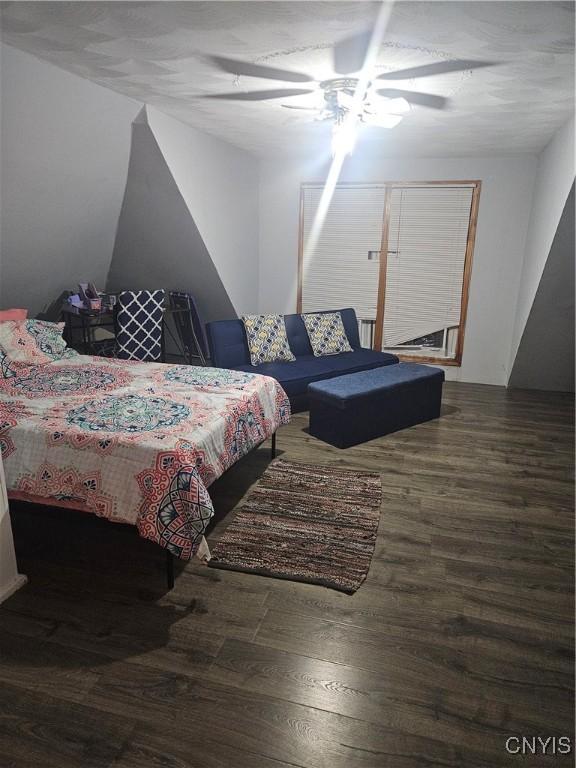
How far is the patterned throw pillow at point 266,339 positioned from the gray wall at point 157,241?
3.14 feet

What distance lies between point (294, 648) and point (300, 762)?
1.48 feet

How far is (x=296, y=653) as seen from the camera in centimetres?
197

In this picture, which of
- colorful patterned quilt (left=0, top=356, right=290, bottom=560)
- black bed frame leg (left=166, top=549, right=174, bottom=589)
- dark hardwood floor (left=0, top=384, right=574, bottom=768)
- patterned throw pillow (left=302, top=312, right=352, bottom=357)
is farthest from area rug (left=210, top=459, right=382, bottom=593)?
patterned throw pillow (left=302, top=312, right=352, bottom=357)

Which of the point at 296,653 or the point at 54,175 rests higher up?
the point at 54,175

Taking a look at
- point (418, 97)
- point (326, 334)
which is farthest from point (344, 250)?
point (418, 97)

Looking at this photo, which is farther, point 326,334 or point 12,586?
point 326,334

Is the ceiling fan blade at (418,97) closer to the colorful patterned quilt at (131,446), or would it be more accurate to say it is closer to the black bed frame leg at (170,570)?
the colorful patterned quilt at (131,446)

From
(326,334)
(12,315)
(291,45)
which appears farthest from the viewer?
(326,334)

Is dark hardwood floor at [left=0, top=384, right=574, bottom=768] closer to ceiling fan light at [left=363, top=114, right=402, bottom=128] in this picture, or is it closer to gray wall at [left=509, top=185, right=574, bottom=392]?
gray wall at [left=509, top=185, right=574, bottom=392]

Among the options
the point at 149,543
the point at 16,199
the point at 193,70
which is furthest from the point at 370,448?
the point at 16,199

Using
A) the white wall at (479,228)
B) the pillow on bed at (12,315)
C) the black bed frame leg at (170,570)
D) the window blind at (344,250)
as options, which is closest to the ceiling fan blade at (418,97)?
the white wall at (479,228)

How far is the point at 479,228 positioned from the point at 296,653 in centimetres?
491

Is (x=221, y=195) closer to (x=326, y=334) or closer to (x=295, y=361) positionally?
(x=326, y=334)

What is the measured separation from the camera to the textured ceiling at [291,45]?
2145 mm
